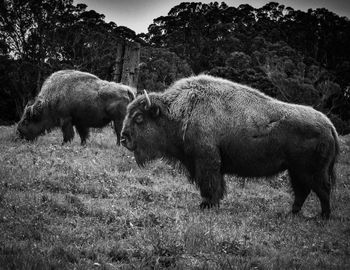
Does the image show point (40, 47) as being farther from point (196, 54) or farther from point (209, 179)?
point (209, 179)

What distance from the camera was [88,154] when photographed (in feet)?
41.5

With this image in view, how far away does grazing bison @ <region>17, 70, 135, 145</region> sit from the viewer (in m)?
15.4

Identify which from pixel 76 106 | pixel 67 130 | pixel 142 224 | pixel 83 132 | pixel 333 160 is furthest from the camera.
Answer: pixel 83 132

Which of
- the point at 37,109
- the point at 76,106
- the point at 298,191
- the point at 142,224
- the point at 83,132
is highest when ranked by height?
the point at 76,106

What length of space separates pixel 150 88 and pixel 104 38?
9.16 meters

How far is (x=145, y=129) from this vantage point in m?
9.10

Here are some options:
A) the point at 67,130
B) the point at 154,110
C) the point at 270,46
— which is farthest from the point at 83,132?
the point at 270,46

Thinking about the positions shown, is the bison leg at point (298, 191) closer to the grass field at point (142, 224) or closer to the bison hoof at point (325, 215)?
the grass field at point (142, 224)

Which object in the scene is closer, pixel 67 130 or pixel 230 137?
pixel 230 137

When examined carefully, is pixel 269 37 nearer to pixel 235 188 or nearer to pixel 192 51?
pixel 192 51

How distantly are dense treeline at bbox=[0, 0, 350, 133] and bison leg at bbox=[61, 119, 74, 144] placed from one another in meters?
18.9

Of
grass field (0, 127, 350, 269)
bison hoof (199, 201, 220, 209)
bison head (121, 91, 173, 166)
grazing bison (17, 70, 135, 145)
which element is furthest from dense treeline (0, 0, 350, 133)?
bison hoof (199, 201, 220, 209)

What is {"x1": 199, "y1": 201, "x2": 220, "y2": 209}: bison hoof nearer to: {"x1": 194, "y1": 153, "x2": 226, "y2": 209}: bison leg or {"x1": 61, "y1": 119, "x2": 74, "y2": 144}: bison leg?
{"x1": 194, "y1": 153, "x2": 226, "y2": 209}: bison leg

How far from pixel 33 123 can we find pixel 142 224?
1051 cm
